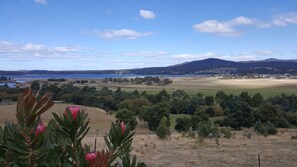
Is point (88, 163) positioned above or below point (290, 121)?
above

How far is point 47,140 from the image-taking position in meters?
1.67

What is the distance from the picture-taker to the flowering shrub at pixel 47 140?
1.53 meters

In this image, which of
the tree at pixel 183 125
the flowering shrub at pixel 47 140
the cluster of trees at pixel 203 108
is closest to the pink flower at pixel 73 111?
the flowering shrub at pixel 47 140

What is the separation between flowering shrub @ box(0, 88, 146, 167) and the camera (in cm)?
153

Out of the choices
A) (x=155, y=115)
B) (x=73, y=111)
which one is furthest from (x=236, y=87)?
(x=73, y=111)

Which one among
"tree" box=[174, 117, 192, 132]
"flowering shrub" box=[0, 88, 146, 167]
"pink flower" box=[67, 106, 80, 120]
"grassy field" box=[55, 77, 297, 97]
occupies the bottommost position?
"tree" box=[174, 117, 192, 132]

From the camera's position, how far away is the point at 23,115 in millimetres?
1515

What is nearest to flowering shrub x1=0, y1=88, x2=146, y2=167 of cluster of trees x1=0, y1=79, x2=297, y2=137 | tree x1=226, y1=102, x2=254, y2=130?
cluster of trees x1=0, y1=79, x2=297, y2=137

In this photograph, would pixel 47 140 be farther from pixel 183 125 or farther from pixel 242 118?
pixel 242 118

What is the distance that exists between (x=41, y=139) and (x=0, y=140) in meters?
0.41

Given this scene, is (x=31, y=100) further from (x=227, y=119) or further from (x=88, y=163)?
(x=227, y=119)

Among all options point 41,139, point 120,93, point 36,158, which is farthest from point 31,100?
point 120,93

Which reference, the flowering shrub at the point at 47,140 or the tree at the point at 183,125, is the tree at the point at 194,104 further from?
the flowering shrub at the point at 47,140

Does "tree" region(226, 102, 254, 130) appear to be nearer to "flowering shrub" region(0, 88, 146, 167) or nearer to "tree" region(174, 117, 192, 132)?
"tree" region(174, 117, 192, 132)
